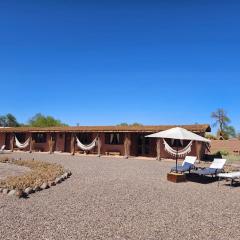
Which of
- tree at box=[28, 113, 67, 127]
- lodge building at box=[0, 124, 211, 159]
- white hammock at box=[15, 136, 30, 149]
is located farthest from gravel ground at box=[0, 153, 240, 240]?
tree at box=[28, 113, 67, 127]

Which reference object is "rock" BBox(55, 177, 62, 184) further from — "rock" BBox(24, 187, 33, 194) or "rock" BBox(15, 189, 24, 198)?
"rock" BBox(15, 189, 24, 198)

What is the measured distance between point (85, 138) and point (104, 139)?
6.91ft

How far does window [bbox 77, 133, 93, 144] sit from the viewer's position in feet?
96.1

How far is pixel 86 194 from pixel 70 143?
21867 millimetres

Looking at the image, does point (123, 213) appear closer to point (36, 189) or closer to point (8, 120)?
point (36, 189)

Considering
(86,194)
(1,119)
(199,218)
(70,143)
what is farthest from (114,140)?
(1,119)

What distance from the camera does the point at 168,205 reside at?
8.54m

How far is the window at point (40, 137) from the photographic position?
32.1 meters

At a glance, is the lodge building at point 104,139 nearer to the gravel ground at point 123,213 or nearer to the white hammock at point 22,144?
the white hammock at point 22,144

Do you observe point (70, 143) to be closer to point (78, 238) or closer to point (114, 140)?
point (114, 140)

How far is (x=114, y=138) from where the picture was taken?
1099 inches

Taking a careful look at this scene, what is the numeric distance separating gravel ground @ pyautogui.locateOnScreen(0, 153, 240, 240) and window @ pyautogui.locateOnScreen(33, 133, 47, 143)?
21189mm

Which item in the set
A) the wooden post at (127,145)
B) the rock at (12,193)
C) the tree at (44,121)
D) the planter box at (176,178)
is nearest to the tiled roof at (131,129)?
the wooden post at (127,145)

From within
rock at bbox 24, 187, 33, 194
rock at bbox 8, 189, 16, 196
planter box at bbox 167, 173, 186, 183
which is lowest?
rock at bbox 8, 189, 16, 196
